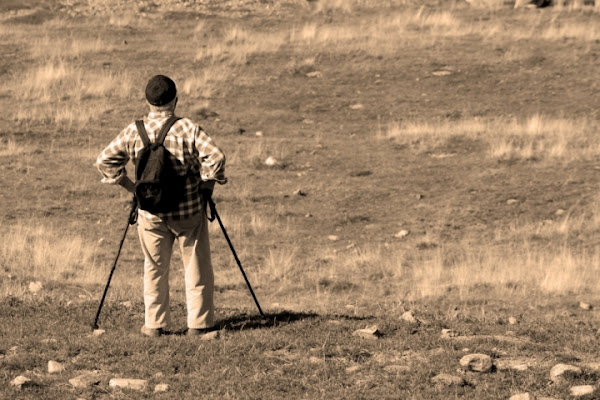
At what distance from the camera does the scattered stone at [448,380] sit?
6141 millimetres

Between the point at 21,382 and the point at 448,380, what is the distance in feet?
7.84

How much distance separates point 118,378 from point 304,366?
1086 millimetres

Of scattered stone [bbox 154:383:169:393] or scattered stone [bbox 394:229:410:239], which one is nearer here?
scattered stone [bbox 154:383:169:393]

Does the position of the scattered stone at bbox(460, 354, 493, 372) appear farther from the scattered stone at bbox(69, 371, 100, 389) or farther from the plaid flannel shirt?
the scattered stone at bbox(69, 371, 100, 389)

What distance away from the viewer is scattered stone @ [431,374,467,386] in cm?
614

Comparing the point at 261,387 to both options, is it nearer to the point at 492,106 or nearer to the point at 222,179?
the point at 222,179

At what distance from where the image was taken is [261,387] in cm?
607

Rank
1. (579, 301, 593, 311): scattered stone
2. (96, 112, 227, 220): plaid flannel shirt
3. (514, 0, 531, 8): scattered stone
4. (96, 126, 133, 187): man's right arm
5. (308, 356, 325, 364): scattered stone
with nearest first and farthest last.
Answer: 1. (308, 356, 325, 364): scattered stone
2. (96, 112, 227, 220): plaid flannel shirt
3. (96, 126, 133, 187): man's right arm
4. (579, 301, 593, 311): scattered stone
5. (514, 0, 531, 8): scattered stone

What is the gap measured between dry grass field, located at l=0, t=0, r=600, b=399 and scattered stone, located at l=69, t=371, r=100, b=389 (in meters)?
0.04

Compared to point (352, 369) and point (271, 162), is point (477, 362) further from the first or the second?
point (271, 162)

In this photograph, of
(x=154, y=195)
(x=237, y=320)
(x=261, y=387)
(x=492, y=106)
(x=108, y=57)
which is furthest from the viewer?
(x=108, y=57)

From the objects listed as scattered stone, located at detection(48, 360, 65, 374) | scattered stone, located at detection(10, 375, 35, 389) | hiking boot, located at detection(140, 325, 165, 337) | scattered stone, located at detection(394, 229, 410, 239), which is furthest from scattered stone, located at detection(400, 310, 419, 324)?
scattered stone, located at detection(394, 229, 410, 239)

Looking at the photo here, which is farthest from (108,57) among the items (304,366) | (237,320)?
(304,366)

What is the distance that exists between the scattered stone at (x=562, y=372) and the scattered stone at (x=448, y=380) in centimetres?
51
